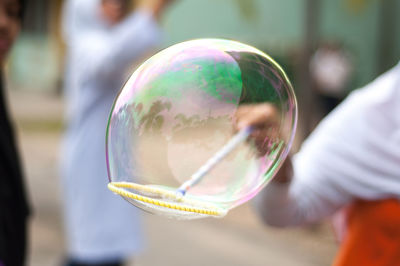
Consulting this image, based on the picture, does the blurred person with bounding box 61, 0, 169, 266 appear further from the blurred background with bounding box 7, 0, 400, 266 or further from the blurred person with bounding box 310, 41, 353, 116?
the blurred person with bounding box 310, 41, 353, 116

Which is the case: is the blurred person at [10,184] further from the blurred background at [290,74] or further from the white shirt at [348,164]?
the blurred background at [290,74]

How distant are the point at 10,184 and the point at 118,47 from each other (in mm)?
1332

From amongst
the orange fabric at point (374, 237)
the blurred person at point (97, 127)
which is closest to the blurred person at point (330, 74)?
the blurred person at point (97, 127)

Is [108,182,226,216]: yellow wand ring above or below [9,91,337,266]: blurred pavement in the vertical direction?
above

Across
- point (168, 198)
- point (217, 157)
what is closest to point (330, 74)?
point (217, 157)

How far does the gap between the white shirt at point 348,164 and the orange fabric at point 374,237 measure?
4 centimetres

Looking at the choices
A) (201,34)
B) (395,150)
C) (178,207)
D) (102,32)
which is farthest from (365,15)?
(178,207)

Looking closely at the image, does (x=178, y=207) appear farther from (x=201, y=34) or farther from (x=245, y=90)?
(x=201, y=34)

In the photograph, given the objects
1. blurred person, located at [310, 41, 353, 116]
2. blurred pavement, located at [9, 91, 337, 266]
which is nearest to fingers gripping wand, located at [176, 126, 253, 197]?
blurred pavement, located at [9, 91, 337, 266]

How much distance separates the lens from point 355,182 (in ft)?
5.74

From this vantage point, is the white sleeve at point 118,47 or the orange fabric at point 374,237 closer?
the orange fabric at point 374,237

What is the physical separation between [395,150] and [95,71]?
6.17 ft

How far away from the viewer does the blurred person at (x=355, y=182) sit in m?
1.65

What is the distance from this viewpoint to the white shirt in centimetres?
171
